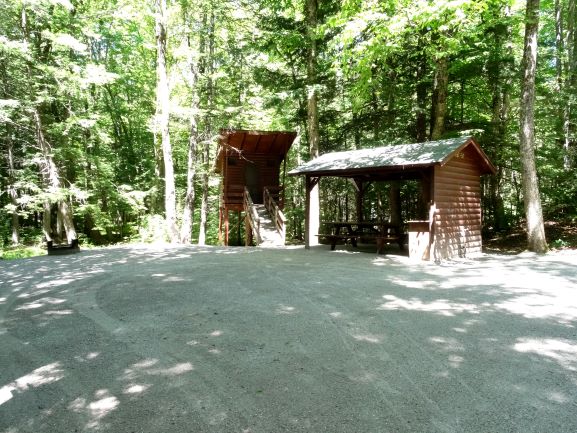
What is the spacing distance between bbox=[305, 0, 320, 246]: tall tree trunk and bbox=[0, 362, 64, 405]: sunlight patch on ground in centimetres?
991

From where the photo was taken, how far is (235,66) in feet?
60.2

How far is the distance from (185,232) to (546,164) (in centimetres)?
1464

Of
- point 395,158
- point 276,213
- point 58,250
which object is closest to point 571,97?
point 395,158

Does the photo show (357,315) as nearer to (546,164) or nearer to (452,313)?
(452,313)

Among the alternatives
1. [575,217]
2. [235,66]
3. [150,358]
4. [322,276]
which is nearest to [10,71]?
[235,66]

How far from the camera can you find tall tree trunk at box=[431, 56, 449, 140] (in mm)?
12637

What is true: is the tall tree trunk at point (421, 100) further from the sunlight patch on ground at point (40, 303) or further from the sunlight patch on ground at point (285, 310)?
the sunlight patch on ground at point (40, 303)

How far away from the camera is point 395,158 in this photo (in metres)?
10.6

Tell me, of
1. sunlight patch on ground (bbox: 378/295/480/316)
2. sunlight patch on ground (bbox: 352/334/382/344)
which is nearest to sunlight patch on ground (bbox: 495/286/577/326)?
sunlight patch on ground (bbox: 378/295/480/316)

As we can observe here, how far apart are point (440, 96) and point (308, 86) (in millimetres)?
4580

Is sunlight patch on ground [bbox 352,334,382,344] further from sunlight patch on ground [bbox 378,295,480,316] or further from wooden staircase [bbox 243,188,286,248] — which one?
wooden staircase [bbox 243,188,286,248]

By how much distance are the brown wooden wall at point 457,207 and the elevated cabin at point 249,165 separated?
7996mm

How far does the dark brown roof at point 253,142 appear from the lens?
16761 mm

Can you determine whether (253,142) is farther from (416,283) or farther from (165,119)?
(416,283)
